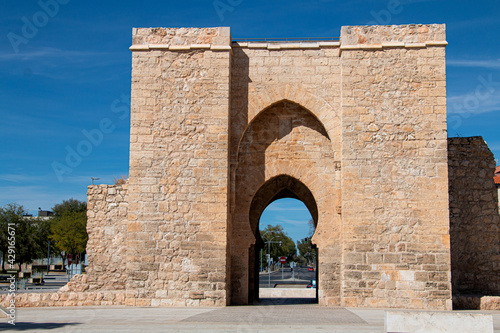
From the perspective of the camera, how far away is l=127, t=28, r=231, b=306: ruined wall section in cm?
1120

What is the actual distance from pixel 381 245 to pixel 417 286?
1080 mm

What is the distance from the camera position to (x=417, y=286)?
1086 centimetres

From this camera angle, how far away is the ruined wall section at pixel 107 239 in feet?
40.9

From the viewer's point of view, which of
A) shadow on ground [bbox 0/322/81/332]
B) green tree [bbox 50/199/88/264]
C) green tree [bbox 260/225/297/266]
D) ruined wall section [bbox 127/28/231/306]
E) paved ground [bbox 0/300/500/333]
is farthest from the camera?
green tree [bbox 260/225/297/266]

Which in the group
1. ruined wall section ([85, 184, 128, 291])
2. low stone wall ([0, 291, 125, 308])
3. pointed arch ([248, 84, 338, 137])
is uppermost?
pointed arch ([248, 84, 338, 137])

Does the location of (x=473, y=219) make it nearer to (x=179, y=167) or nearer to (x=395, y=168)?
(x=395, y=168)

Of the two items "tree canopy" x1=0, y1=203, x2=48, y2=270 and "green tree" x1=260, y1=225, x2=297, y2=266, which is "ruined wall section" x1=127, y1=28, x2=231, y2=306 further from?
"green tree" x1=260, y1=225, x2=297, y2=266

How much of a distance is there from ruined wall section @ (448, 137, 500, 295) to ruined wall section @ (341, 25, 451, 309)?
1.67 metres

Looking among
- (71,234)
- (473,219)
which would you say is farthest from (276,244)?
(473,219)

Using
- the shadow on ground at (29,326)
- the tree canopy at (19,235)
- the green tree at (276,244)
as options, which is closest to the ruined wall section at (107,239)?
the shadow on ground at (29,326)

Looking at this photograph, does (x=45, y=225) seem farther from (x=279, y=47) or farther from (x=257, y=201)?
(x=279, y=47)

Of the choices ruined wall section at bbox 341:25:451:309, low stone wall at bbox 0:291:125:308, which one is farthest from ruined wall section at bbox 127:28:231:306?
ruined wall section at bbox 341:25:451:309

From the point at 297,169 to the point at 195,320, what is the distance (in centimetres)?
498

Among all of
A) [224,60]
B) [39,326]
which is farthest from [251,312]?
[224,60]
